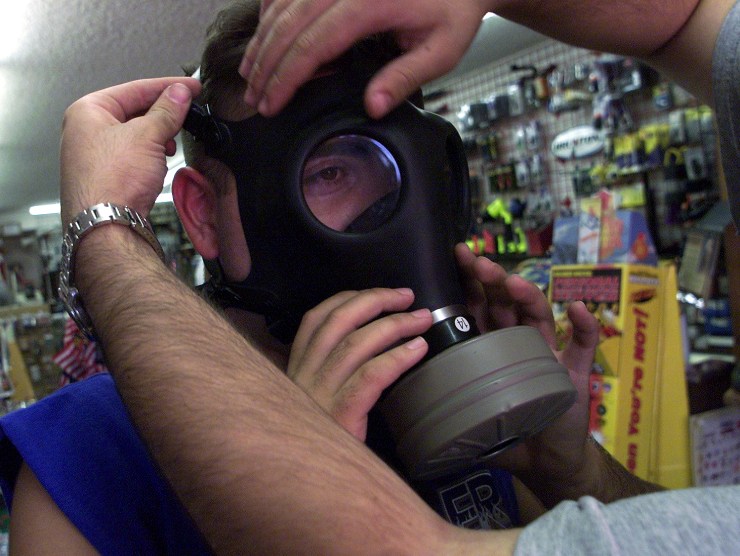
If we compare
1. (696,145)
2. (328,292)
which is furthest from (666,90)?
(328,292)

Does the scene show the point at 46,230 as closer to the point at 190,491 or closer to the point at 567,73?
the point at 567,73

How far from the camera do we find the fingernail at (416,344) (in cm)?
79

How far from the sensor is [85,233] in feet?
2.48

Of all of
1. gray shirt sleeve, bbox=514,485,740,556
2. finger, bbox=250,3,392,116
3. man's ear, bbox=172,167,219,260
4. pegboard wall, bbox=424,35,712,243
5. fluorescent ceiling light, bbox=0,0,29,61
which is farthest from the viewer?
pegboard wall, bbox=424,35,712,243

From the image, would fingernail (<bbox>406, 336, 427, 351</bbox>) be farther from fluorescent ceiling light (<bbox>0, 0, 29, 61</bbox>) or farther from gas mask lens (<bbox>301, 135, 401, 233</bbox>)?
fluorescent ceiling light (<bbox>0, 0, 29, 61</bbox>)

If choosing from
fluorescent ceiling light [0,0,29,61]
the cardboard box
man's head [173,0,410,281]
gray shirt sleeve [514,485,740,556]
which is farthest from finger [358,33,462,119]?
fluorescent ceiling light [0,0,29,61]

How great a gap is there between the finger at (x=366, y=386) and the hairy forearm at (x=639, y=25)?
452 millimetres

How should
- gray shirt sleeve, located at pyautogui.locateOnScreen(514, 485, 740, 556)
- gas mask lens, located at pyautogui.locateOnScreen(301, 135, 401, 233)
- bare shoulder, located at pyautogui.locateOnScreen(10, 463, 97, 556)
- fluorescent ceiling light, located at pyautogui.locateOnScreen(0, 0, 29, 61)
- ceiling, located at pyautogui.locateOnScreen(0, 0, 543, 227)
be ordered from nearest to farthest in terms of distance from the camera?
gray shirt sleeve, located at pyautogui.locateOnScreen(514, 485, 740, 556), bare shoulder, located at pyautogui.locateOnScreen(10, 463, 97, 556), gas mask lens, located at pyautogui.locateOnScreen(301, 135, 401, 233), fluorescent ceiling light, located at pyautogui.locateOnScreen(0, 0, 29, 61), ceiling, located at pyautogui.locateOnScreen(0, 0, 543, 227)

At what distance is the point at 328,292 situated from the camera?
0.95m

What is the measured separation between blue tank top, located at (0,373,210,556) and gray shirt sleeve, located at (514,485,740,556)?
506 mm

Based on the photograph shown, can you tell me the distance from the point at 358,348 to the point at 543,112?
4612mm

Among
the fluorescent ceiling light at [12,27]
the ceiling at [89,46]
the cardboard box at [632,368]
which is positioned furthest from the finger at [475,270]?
the fluorescent ceiling light at [12,27]

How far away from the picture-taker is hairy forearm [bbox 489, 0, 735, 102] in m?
0.83

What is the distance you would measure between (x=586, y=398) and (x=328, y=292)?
51cm
